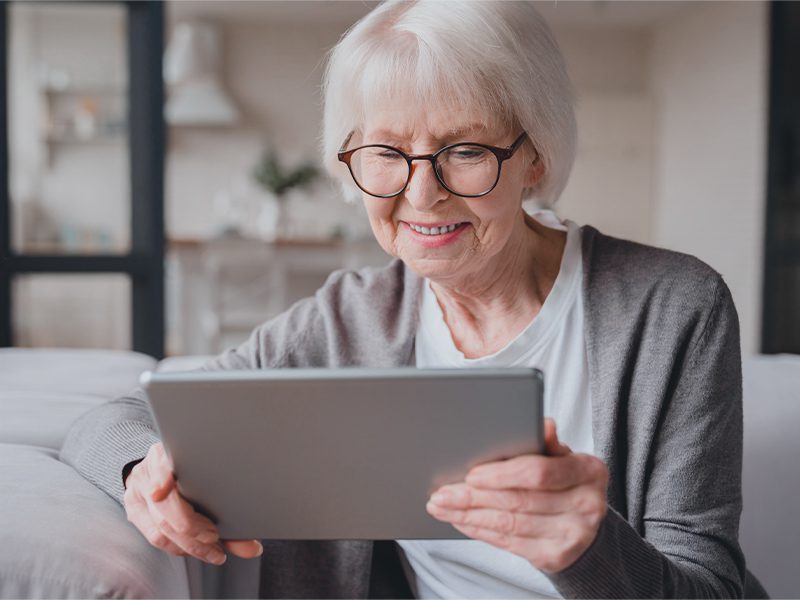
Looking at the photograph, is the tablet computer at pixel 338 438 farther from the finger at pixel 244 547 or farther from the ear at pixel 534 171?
the ear at pixel 534 171

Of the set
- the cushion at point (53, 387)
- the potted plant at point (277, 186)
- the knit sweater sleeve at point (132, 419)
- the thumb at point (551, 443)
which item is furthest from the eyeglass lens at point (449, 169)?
the potted plant at point (277, 186)

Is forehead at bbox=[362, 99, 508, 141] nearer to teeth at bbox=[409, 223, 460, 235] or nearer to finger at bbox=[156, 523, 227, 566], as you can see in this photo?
teeth at bbox=[409, 223, 460, 235]

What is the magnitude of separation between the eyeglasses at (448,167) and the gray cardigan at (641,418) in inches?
7.9

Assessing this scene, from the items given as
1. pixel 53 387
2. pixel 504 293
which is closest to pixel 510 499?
pixel 504 293

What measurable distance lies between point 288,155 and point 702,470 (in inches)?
268

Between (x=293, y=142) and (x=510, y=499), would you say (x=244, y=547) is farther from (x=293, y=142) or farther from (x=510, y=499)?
(x=293, y=142)

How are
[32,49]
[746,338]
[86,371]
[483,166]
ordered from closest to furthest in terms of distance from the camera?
[483,166]
[86,371]
[746,338]
[32,49]

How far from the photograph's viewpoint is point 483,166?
1.12 meters

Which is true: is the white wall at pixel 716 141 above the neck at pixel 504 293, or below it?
above

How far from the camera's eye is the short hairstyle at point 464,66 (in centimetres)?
108

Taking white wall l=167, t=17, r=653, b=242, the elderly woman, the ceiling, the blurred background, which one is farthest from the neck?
white wall l=167, t=17, r=653, b=242

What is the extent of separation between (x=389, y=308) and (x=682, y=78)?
6323mm

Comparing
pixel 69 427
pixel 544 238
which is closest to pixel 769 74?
pixel 544 238

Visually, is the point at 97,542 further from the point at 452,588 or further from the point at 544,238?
the point at 544,238
